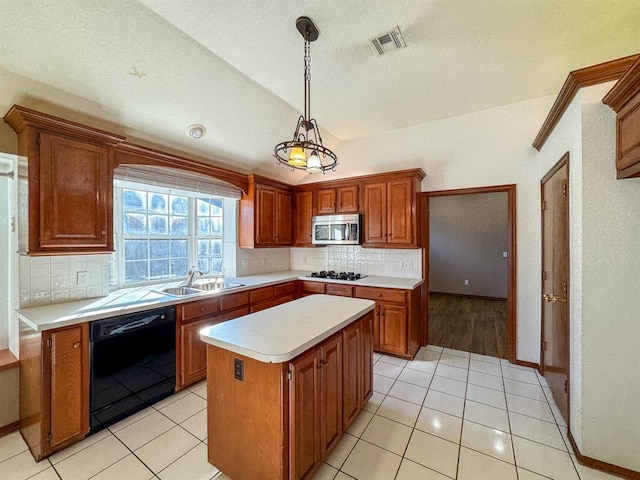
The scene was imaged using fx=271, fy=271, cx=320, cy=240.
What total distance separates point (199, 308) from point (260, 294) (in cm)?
84

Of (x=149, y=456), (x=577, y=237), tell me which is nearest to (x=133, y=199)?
(x=149, y=456)

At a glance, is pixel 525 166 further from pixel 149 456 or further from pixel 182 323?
pixel 149 456

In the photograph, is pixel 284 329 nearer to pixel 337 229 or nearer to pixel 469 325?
pixel 337 229

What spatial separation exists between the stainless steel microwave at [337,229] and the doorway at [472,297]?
89cm

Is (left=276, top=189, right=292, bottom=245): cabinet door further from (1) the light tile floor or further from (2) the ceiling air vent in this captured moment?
(2) the ceiling air vent

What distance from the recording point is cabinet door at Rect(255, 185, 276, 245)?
150 inches

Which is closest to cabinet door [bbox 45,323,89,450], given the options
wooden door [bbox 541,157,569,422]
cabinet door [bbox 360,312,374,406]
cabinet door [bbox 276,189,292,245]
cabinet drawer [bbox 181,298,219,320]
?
cabinet drawer [bbox 181,298,219,320]

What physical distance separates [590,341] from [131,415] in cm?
338

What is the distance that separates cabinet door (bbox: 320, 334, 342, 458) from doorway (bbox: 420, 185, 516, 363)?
7.33 feet

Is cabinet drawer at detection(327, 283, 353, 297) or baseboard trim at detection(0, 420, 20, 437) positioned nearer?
baseboard trim at detection(0, 420, 20, 437)

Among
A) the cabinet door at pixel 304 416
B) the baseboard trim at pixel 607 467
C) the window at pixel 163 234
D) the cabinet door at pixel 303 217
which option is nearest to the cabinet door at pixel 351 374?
the cabinet door at pixel 304 416

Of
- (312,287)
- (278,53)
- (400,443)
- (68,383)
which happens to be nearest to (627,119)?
(278,53)

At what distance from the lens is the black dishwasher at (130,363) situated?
6.56ft

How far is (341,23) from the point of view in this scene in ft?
6.20
